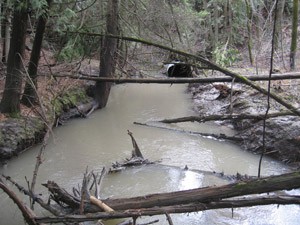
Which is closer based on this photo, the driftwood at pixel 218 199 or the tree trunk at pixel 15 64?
the driftwood at pixel 218 199

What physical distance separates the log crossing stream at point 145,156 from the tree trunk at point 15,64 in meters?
1.38

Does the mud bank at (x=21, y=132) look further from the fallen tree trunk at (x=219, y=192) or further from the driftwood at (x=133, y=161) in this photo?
the fallen tree trunk at (x=219, y=192)

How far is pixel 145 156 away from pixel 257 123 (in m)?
3.24

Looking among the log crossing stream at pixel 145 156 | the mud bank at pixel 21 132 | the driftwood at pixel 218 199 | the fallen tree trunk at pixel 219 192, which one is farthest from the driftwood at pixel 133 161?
the driftwood at pixel 218 199

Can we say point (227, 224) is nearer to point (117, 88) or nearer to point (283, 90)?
point (283, 90)

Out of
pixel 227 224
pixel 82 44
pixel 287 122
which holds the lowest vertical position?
pixel 227 224

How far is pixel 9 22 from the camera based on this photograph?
1186 cm

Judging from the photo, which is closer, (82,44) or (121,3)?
(121,3)

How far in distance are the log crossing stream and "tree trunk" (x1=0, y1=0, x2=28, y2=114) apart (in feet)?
4.54

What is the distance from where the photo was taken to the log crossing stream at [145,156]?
6.02 m

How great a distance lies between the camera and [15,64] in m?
8.93

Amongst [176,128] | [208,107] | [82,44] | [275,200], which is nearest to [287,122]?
[176,128]

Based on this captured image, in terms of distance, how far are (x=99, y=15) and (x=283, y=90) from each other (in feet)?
20.1

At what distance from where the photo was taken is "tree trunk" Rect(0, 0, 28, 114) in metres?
8.70
